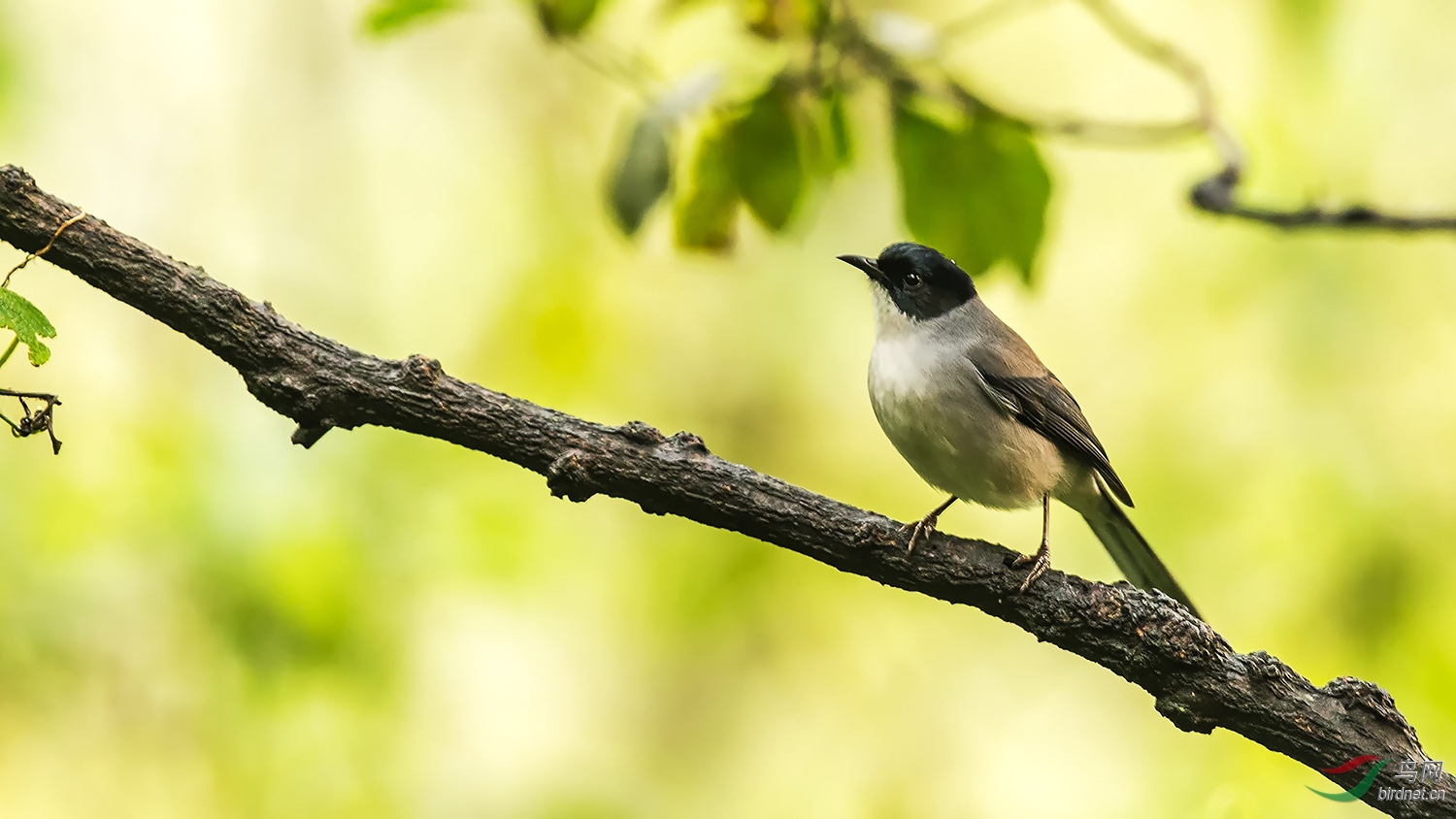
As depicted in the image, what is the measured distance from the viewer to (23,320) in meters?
2.42

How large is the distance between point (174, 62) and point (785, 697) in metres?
6.04

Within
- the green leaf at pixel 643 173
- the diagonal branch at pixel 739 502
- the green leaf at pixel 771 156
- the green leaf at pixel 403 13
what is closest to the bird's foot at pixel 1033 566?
the diagonal branch at pixel 739 502

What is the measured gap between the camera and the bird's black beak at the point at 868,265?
4730 millimetres

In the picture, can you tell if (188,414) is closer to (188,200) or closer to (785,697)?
(188,200)

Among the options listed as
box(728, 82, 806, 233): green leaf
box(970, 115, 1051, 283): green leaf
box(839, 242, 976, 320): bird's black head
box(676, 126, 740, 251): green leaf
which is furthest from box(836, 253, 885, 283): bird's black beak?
box(970, 115, 1051, 283): green leaf

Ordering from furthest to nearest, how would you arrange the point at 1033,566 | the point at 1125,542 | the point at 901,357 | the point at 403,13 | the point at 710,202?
the point at 1125,542
the point at 901,357
the point at 710,202
the point at 403,13
the point at 1033,566

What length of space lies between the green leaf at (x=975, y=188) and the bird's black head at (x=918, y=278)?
93cm

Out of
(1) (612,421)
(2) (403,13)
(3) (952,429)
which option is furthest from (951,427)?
A: (1) (612,421)

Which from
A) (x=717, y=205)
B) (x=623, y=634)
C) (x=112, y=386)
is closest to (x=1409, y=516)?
(x=623, y=634)

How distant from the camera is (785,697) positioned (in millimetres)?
8391

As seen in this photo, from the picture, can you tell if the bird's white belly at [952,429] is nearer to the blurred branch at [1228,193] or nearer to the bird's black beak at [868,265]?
the bird's black beak at [868,265]

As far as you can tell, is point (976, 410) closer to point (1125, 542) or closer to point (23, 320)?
point (1125, 542)

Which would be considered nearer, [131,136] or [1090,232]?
[131,136]

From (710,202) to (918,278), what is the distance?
1116 mm
